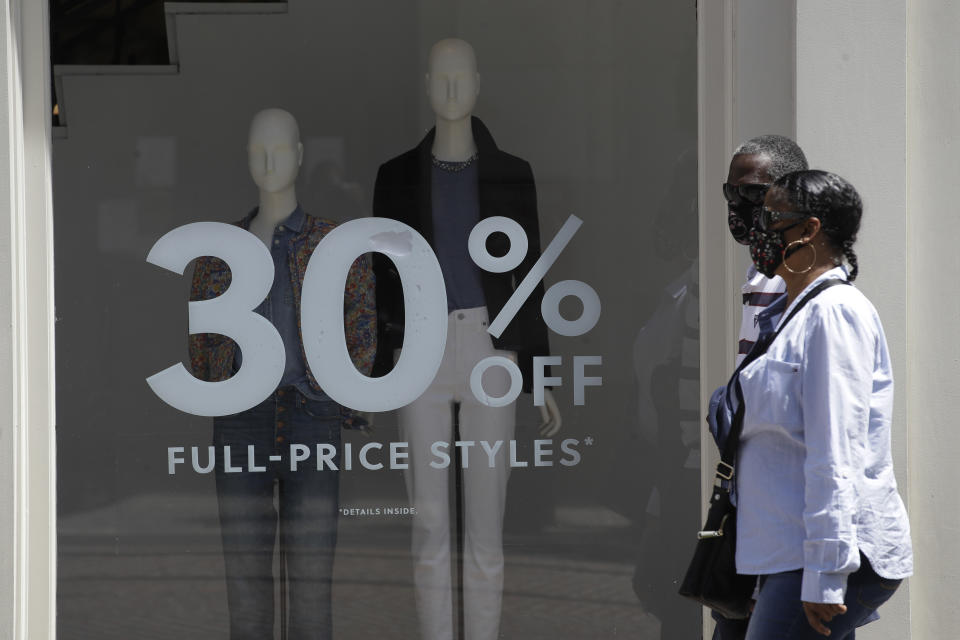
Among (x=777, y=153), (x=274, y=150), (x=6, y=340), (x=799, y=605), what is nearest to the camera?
(x=799, y=605)

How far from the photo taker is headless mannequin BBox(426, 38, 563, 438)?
4090 millimetres

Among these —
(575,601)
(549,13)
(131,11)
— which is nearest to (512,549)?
(575,601)

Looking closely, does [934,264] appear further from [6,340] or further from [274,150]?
[6,340]

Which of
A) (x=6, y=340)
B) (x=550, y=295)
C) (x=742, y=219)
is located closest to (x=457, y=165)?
(x=550, y=295)

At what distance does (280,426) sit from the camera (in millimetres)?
4070

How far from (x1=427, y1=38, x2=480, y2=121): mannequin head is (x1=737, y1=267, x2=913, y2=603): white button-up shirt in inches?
69.4

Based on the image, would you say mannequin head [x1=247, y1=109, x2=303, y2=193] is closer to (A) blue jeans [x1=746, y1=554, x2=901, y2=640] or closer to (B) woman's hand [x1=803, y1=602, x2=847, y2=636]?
(A) blue jeans [x1=746, y1=554, x2=901, y2=640]

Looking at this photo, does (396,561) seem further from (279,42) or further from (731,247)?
(279,42)

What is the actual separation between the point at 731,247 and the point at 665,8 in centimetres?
86

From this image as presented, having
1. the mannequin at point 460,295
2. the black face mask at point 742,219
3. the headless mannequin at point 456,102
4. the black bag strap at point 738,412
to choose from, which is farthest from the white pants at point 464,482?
the black bag strap at point 738,412

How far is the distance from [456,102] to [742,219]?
138 cm

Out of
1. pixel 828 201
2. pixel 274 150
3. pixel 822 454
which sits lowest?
pixel 822 454

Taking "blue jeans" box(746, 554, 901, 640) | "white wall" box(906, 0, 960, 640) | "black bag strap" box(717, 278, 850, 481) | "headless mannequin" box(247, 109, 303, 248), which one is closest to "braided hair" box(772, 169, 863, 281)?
"black bag strap" box(717, 278, 850, 481)

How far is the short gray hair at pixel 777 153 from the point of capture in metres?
3.04
